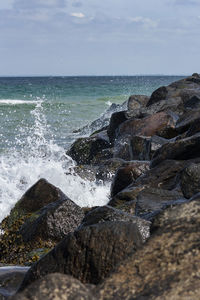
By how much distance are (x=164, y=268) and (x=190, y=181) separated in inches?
133

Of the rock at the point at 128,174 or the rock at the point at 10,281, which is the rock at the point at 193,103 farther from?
the rock at the point at 10,281

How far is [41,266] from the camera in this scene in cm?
388

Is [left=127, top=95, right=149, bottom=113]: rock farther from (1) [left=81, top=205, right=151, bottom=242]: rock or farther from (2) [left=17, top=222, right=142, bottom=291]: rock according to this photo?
(2) [left=17, top=222, right=142, bottom=291]: rock

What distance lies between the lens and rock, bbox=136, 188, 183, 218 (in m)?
5.76

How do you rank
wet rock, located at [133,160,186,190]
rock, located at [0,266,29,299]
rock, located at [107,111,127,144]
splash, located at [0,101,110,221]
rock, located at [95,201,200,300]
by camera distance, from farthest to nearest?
rock, located at [107,111,127,144]
splash, located at [0,101,110,221]
wet rock, located at [133,160,186,190]
rock, located at [0,266,29,299]
rock, located at [95,201,200,300]

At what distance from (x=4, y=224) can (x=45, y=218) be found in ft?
4.79

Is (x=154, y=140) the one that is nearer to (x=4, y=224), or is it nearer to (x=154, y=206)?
(x=4, y=224)

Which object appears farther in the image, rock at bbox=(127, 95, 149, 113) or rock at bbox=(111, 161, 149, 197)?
rock at bbox=(127, 95, 149, 113)

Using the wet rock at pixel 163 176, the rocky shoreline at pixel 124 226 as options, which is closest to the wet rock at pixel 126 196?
the rocky shoreline at pixel 124 226

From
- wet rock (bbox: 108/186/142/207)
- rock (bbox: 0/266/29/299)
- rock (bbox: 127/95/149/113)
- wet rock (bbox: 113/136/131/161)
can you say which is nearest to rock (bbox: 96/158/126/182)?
wet rock (bbox: 113/136/131/161)

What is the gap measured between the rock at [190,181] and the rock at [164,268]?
2.91m

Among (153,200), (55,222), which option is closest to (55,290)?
(153,200)

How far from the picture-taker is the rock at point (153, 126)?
430 inches

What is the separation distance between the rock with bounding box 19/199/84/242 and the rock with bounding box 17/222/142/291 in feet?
7.97
